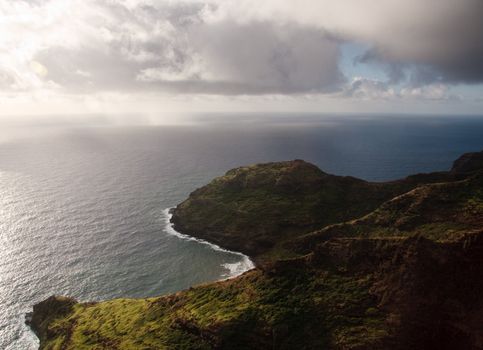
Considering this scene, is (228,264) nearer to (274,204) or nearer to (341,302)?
(274,204)

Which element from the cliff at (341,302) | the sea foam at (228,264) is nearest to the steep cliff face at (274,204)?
the sea foam at (228,264)

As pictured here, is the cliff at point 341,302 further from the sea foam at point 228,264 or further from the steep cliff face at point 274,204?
the steep cliff face at point 274,204

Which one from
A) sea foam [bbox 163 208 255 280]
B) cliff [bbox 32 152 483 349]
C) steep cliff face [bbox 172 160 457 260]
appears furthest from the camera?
steep cliff face [bbox 172 160 457 260]

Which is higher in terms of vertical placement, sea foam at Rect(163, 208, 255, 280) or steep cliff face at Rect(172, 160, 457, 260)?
steep cliff face at Rect(172, 160, 457, 260)

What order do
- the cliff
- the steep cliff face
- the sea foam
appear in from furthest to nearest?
the steep cliff face
the sea foam
the cliff

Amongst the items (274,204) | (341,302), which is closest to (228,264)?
(274,204)

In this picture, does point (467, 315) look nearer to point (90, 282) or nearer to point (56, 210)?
point (90, 282)

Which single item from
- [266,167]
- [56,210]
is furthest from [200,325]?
[56,210]

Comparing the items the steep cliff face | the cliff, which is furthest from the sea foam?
the cliff

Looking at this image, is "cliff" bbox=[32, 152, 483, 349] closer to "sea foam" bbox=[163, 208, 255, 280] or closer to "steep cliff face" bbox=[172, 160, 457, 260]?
"sea foam" bbox=[163, 208, 255, 280]
